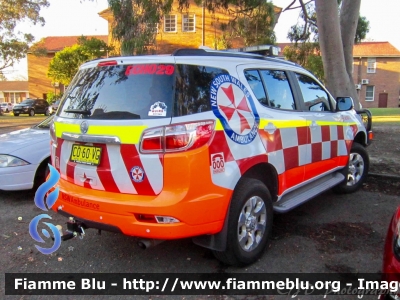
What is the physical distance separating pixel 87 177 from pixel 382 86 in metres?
46.3

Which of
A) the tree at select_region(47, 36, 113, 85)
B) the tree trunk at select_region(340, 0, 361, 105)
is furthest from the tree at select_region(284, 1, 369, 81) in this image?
the tree at select_region(47, 36, 113, 85)

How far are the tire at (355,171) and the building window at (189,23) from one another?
853 inches

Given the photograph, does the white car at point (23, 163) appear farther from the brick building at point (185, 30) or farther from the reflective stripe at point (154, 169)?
the brick building at point (185, 30)

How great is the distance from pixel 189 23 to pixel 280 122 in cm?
2341

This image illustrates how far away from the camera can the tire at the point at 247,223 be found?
298 cm

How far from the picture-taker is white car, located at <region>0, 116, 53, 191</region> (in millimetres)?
4832

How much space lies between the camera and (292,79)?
163 inches

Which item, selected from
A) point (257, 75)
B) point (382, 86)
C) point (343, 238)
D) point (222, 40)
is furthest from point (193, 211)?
point (382, 86)

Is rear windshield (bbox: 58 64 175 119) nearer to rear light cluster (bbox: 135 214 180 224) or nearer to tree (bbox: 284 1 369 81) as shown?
rear light cluster (bbox: 135 214 180 224)

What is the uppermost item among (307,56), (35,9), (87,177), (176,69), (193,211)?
(35,9)

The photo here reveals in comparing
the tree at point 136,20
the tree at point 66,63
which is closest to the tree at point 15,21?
the tree at point 66,63

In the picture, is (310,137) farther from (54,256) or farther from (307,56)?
(307,56)

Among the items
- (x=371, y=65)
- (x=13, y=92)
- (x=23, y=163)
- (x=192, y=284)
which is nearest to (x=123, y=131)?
(x=192, y=284)

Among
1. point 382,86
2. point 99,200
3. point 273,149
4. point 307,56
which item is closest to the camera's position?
point 99,200
